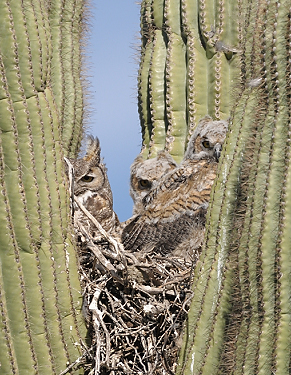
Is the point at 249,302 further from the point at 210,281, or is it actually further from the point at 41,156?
the point at 41,156

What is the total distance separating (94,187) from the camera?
5113 millimetres

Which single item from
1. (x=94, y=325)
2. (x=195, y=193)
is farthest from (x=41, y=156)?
(x=195, y=193)

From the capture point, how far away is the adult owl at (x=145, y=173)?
466cm

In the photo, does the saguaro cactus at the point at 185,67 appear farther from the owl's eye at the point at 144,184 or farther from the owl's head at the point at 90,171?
the owl's head at the point at 90,171

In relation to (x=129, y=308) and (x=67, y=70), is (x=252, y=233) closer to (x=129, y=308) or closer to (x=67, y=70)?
(x=129, y=308)

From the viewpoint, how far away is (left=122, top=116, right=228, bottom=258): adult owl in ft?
13.9

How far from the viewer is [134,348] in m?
3.34

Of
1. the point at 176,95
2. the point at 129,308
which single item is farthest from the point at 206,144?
the point at 129,308

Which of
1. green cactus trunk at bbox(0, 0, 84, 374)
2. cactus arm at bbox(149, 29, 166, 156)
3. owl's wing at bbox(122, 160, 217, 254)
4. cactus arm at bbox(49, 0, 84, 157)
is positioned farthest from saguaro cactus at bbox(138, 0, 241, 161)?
green cactus trunk at bbox(0, 0, 84, 374)

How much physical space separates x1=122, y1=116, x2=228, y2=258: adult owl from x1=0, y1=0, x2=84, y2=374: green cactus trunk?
3.91ft

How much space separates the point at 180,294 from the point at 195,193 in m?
0.96

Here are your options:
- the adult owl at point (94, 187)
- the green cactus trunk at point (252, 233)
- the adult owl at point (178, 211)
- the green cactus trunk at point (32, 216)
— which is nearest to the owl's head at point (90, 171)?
the adult owl at point (94, 187)

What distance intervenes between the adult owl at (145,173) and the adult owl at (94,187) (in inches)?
8.8

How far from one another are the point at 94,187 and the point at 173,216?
109 centimetres
